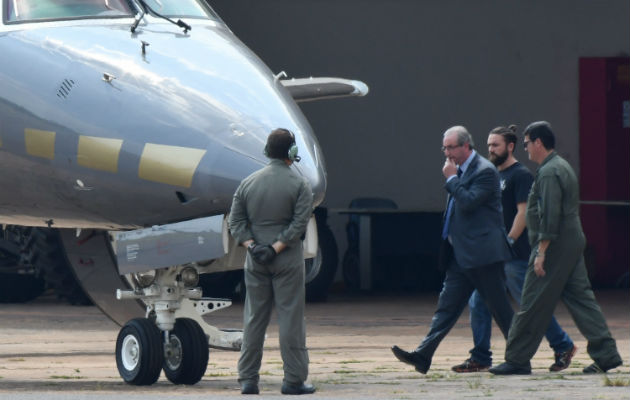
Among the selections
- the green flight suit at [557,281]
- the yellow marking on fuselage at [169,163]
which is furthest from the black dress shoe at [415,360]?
the yellow marking on fuselage at [169,163]

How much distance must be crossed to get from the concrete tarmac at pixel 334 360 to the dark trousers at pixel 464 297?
0.25 m

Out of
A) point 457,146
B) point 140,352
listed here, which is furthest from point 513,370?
point 140,352

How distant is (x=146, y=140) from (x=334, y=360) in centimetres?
393

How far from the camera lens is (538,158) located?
10953 mm

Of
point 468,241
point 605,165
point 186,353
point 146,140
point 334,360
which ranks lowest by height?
point 334,360

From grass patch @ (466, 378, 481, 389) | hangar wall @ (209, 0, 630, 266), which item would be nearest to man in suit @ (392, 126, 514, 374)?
grass patch @ (466, 378, 481, 389)

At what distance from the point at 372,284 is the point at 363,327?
235 inches

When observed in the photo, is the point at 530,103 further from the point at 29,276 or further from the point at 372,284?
the point at 29,276

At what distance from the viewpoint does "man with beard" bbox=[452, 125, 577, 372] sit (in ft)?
37.0

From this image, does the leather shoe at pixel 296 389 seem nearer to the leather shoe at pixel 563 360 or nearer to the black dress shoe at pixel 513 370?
the black dress shoe at pixel 513 370

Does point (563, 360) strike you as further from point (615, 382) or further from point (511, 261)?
point (615, 382)

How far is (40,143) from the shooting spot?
31.4 feet

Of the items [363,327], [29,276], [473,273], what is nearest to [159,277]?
[473,273]

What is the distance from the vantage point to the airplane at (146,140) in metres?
9.13
